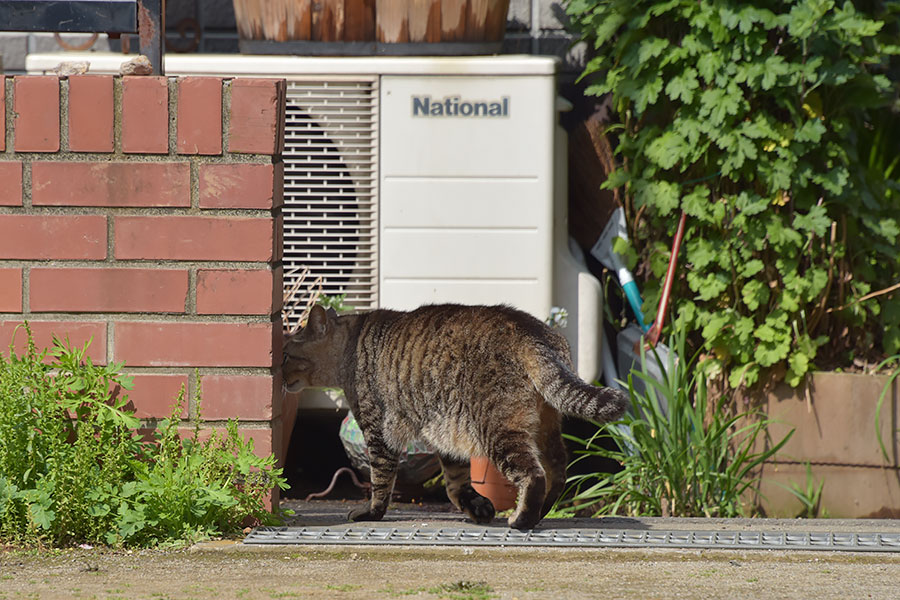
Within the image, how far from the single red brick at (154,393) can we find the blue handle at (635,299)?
2351 millimetres

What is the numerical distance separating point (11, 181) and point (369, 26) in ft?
6.73

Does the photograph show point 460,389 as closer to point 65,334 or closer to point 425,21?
point 65,334

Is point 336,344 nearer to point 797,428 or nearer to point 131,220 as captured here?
point 131,220

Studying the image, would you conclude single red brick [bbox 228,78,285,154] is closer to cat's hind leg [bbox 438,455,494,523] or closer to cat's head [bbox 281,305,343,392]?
cat's head [bbox 281,305,343,392]

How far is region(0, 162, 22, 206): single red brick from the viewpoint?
2.76m

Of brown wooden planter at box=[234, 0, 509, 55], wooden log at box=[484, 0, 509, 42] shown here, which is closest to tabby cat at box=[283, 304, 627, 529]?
brown wooden planter at box=[234, 0, 509, 55]

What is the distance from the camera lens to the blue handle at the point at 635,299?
4609 millimetres

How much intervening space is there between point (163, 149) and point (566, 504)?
2.40 meters

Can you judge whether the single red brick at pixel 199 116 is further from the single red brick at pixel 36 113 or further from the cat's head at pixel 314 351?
the cat's head at pixel 314 351

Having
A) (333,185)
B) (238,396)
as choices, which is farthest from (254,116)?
(333,185)

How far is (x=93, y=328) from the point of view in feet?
9.14

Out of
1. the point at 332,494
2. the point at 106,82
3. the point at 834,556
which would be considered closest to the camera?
the point at 834,556

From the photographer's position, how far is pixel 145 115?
2.74 m

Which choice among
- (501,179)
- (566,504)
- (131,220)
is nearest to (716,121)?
(501,179)
